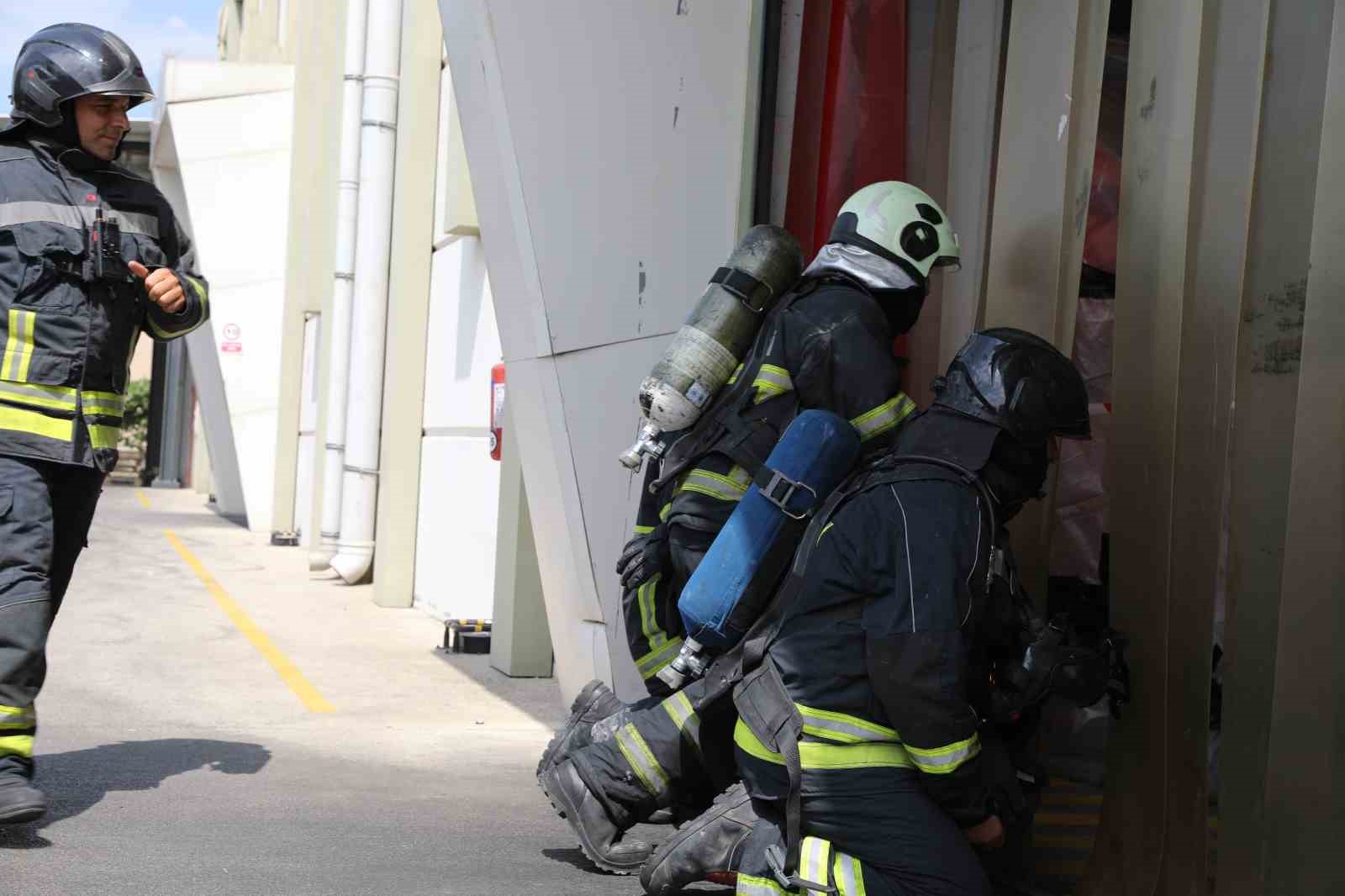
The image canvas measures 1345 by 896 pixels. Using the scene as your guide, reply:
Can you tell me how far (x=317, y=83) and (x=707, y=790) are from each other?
48.4 ft

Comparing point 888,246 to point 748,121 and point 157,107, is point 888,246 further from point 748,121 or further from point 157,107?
point 157,107

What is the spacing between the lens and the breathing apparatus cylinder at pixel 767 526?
369 cm

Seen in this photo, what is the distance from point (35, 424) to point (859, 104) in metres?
3.01

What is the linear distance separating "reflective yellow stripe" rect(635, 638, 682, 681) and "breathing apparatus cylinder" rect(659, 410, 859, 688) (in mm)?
655

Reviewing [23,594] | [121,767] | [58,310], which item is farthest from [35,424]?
[121,767]

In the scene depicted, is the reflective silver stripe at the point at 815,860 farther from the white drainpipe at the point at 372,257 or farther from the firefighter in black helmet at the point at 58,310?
the white drainpipe at the point at 372,257

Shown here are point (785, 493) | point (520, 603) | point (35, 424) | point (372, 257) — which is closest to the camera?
point (785, 493)

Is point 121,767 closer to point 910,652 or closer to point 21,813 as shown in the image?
point 21,813

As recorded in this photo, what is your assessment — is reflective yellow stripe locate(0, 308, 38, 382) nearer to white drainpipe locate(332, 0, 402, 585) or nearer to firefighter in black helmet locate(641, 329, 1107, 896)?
firefighter in black helmet locate(641, 329, 1107, 896)

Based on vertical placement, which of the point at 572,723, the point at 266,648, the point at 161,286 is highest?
the point at 161,286

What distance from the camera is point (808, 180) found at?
5.64 metres

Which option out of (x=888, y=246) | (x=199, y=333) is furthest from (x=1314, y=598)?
(x=199, y=333)

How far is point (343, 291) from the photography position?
43.0ft

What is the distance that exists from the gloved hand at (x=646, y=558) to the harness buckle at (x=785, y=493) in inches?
27.0
